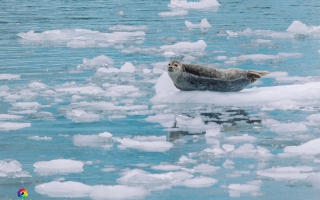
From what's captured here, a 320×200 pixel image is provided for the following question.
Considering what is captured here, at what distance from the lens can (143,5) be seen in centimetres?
2316

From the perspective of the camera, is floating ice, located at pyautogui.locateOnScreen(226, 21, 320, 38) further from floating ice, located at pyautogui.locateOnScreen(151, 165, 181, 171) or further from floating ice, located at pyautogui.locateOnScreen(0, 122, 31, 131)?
floating ice, located at pyautogui.locateOnScreen(151, 165, 181, 171)

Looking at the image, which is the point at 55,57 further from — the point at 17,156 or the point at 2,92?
the point at 17,156

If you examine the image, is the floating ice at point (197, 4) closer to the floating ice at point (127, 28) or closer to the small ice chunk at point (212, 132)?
the floating ice at point (127, 28)

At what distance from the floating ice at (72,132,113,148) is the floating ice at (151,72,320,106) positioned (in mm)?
1933

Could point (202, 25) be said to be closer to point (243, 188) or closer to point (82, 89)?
point (82, 89)

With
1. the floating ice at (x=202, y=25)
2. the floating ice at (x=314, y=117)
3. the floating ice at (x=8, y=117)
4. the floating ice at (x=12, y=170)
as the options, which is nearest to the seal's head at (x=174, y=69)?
the floating ice at (x=314, y=117)

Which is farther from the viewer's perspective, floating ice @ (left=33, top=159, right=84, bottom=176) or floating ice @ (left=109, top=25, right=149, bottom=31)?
floating ice @ (left=109, top=25, right=149, bottom=31)

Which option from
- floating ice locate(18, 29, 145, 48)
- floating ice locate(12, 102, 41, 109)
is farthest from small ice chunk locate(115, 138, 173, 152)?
floating ice locate(18, 29, 145, 48)

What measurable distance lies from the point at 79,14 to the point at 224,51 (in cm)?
776

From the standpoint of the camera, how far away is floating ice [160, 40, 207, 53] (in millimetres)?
14594

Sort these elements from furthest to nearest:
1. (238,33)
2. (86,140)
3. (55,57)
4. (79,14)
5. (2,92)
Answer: (79,14)
(238,33)
(55,57)
(2,92)
(86,140)

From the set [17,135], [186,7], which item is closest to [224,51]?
[17,135]

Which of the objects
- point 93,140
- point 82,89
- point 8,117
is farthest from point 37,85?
point 93,140

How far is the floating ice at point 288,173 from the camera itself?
6598mm
